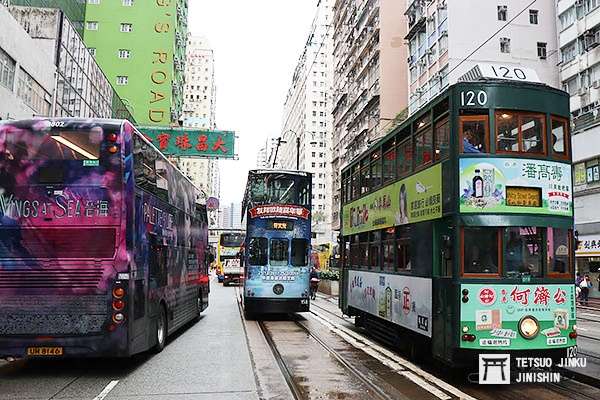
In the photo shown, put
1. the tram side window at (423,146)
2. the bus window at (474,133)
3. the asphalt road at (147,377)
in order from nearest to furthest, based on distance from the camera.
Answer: the asphalt road at (147,377), the bus window at (474,133), the tram side window at (423,146)

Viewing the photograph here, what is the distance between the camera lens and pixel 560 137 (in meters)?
8.09

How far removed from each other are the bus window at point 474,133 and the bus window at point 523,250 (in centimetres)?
121

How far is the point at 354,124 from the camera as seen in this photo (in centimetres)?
5397

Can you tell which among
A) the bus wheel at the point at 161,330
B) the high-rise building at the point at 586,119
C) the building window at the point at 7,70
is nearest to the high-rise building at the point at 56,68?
the building window at the point at 7,70

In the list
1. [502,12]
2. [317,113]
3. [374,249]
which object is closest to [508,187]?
[374,249]

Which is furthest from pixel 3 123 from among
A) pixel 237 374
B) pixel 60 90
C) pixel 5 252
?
pixel 60 90

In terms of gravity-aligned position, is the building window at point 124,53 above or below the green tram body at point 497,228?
above

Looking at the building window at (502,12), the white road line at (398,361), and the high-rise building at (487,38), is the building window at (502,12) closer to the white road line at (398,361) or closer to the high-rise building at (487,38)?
the high-rise building at (487,38)

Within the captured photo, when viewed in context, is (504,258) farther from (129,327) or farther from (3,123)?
(3,123)

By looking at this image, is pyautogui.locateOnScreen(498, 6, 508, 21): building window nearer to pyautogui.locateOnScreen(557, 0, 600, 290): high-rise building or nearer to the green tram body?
pyautogui.locateOnScreen(557, 0, 600, 290): high-rise building

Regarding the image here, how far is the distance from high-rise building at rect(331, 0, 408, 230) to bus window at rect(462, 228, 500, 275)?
113 feet

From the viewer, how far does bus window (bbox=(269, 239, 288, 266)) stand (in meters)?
16.8

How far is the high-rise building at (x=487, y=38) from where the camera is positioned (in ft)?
105

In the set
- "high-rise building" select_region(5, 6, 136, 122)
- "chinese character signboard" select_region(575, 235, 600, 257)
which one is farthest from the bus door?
"chinese character signboard" select_region(575, 235, 600, 257)
